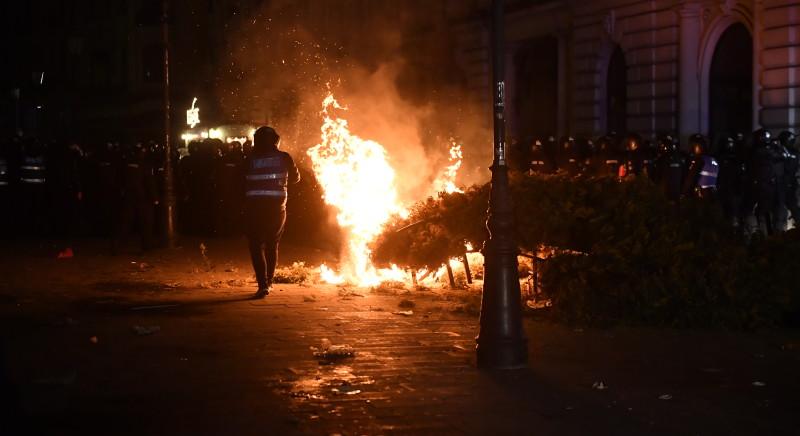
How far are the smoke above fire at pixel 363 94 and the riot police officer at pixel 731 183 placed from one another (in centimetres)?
449

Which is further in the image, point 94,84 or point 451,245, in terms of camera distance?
point 94,84

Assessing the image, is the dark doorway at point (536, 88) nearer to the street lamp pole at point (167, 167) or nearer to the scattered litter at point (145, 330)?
the street lamp pole at point (167, 167)

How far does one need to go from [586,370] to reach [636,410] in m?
1.26

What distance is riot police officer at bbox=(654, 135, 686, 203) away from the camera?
18.1 m

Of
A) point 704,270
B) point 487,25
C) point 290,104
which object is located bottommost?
point 704,270

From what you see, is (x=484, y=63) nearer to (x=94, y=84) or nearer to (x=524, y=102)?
(x=524, y=102)

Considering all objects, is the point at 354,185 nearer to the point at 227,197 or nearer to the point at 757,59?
the point at 227,197

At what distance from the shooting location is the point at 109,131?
51625mm

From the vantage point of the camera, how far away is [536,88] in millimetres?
33594

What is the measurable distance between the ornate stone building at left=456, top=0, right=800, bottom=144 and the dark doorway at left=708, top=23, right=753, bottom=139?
23 mm

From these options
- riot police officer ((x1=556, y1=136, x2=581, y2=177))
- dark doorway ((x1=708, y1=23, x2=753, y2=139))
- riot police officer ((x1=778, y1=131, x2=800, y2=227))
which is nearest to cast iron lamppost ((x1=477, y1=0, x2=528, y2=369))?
riot police officer ((x1=778, y1=131, x2=800, y2=227))

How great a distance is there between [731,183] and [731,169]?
30 centimetres

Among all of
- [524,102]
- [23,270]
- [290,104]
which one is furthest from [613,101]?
[23,270]

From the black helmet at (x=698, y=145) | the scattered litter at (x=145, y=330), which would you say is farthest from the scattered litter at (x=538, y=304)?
the black helmet at (x=698, y=145)
